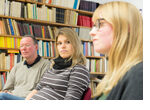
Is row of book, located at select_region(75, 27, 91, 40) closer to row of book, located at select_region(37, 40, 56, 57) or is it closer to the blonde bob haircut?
row of book, located at select_region(37, 40, 56, 57)

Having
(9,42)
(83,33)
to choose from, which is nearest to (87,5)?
(83,33)

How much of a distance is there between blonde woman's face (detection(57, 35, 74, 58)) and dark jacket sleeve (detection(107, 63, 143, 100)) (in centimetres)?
98

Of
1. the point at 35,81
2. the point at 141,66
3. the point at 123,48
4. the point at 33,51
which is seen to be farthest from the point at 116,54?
the point at 33,51

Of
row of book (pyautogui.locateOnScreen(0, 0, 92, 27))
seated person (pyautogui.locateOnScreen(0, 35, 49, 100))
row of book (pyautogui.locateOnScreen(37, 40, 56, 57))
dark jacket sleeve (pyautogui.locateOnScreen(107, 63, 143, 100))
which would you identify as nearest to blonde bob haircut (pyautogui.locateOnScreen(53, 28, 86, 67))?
seated person (pyautogui.locateOnScreen(0, 35, 49, 100))

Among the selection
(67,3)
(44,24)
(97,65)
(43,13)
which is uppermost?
(67,3)

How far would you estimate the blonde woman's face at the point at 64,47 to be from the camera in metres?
1.59

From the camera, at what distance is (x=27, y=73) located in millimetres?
2154

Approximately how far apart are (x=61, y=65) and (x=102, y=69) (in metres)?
2.27

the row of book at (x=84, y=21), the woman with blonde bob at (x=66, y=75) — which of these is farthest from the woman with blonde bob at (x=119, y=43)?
the row of book at (x=84, y=21)

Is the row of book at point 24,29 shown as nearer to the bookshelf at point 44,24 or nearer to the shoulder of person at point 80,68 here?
the bookshelf at point 44,24

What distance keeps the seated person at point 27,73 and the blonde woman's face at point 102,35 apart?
1443 millimetres

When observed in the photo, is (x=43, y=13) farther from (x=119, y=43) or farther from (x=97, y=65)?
(x=119, y=43)

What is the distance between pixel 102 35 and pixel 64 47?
85cm
